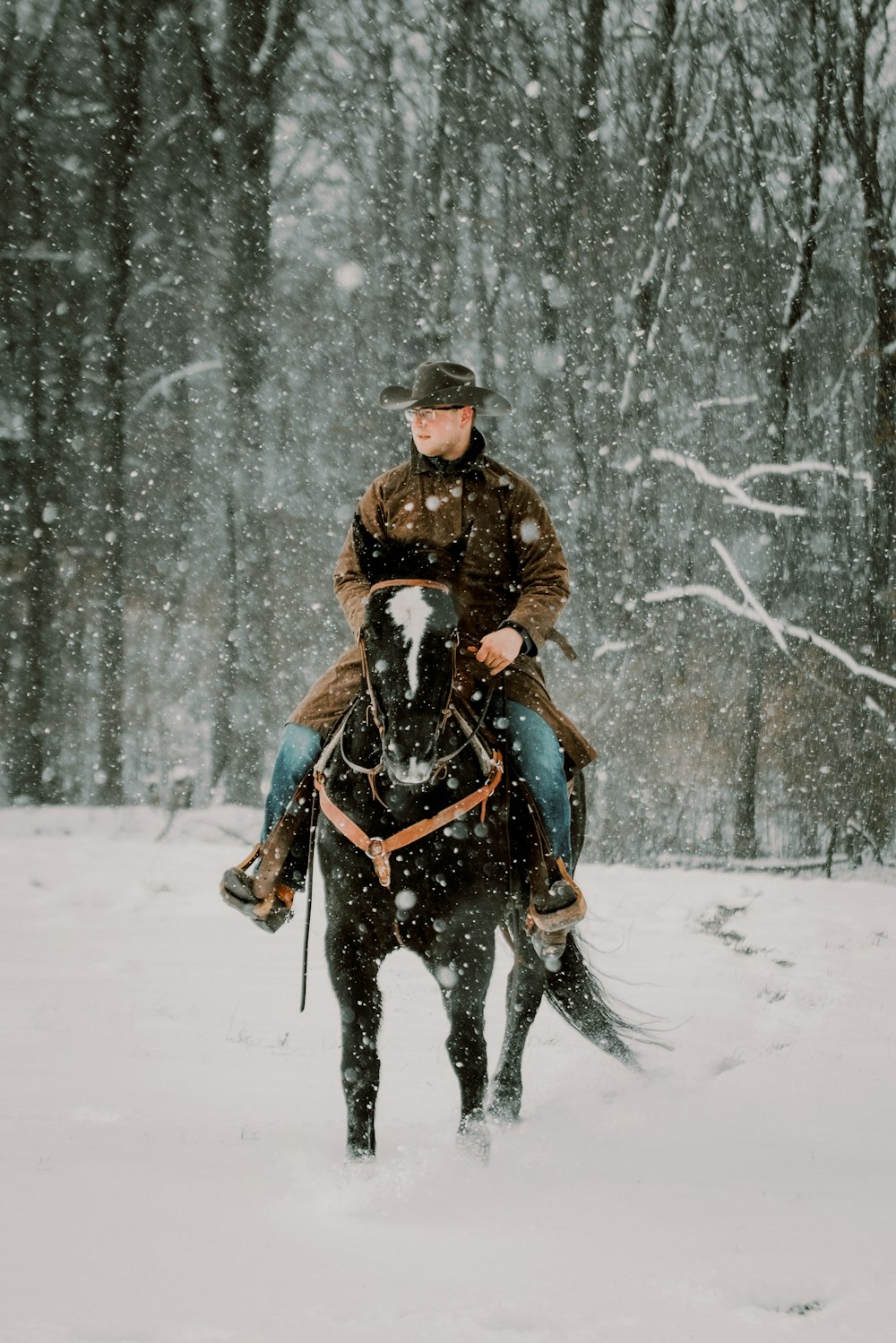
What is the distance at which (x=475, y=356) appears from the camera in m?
12.2

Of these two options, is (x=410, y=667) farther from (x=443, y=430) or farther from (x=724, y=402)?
(x=724, y=402)

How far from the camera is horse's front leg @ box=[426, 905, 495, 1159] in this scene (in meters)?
3.65

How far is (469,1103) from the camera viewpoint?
3811 millimetres

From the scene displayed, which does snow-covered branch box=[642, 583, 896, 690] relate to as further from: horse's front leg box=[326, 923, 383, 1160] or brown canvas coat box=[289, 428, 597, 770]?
horse's front leg box=[326, 923, 383, 1160]

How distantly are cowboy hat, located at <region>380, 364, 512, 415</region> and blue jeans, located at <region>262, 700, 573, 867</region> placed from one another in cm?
122

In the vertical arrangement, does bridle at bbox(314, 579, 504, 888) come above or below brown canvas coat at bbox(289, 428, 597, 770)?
below

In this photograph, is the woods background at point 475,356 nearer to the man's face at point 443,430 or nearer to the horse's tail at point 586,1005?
the horse's tail at point 586,1005

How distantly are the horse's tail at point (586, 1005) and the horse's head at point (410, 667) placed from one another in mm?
1809

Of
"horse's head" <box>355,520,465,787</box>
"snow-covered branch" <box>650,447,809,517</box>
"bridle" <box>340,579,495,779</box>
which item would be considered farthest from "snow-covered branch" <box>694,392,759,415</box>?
"horse's head" <box>355,520,465,787</box>

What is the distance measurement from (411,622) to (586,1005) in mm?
2410

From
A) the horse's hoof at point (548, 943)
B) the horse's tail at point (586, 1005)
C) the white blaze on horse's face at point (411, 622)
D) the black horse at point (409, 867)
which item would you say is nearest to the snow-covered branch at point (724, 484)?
the horse's tail at point (586, 1005)

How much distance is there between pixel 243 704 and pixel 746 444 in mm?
6985

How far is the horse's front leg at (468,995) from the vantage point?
3646mm

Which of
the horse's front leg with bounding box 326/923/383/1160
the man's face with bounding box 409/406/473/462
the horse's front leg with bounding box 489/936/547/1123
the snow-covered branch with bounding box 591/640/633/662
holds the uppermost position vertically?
the man's face with bounding box 409/406/473/462
